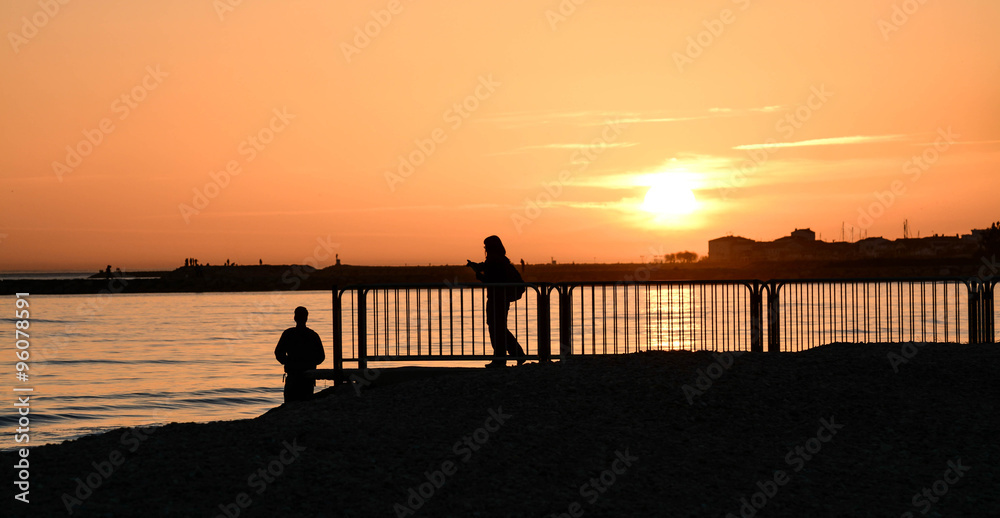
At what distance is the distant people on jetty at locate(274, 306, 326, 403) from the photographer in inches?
467

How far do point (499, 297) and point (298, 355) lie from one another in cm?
322

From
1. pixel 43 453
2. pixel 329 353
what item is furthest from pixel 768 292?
→ pixel 329 353

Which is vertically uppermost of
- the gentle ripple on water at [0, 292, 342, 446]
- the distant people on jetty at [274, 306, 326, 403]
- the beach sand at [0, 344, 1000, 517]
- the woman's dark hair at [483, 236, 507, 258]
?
the woman's dark hair at [483, 236, 507, 258]

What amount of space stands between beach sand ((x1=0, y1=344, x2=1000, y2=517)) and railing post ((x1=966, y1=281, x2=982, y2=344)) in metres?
3.28

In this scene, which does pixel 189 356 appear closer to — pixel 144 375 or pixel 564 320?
pixel 144 375

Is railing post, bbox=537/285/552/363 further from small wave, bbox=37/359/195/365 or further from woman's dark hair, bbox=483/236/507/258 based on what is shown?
small wave, bbox=37/359/195/365

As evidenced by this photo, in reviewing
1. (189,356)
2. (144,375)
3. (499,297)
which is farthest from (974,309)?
(189,356)

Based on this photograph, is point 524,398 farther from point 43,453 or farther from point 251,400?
point 251,400

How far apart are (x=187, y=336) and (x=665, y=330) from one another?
16.9 metres

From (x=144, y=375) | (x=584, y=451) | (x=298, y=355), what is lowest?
(x=144, y=375)

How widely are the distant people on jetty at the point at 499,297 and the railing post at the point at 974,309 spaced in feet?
24.1

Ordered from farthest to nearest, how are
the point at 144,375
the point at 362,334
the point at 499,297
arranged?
the point at 144,375
the point at 499,297
the point at 362,334

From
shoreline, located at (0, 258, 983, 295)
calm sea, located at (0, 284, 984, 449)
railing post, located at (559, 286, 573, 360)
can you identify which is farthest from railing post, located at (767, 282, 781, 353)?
shoreline, located at (0, 258, 983, 295)

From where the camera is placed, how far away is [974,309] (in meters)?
14.3
